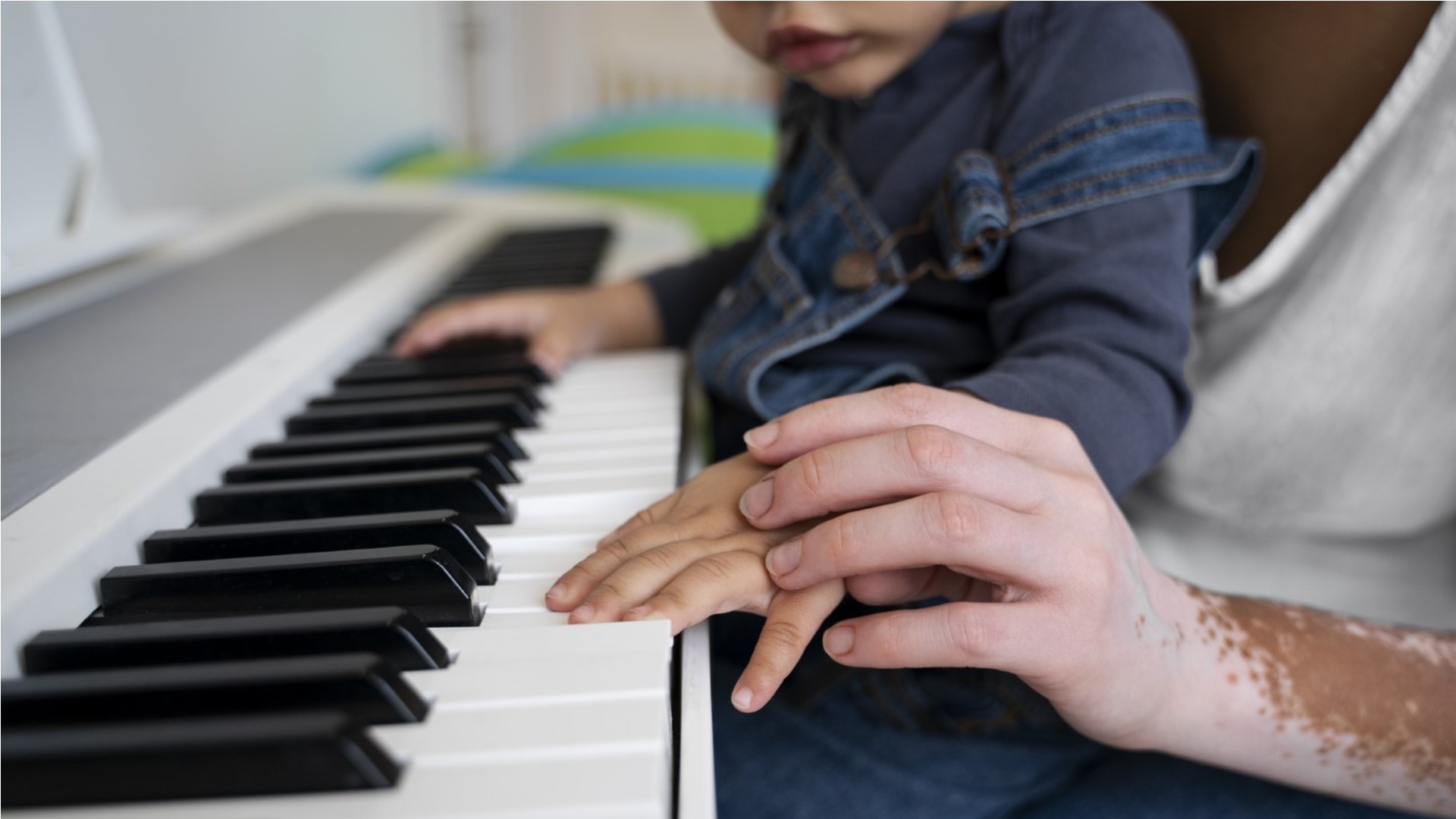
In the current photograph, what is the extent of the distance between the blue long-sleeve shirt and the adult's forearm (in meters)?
0.13

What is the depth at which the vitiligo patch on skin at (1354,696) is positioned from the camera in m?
0.66

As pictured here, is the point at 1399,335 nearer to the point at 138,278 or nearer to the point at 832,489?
the point at 832,489

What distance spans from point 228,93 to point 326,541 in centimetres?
168

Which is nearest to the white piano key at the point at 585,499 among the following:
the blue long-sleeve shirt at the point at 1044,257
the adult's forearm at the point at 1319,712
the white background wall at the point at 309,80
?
the blue long-sleeve shirt at the point at 1044,257

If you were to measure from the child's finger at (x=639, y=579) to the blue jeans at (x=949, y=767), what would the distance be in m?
0.28

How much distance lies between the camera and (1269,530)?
846 millimetres

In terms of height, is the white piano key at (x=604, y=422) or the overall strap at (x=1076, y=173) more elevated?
the overall strap at (x=1076, y=173)

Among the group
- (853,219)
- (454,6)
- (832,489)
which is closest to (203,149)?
(853,219)

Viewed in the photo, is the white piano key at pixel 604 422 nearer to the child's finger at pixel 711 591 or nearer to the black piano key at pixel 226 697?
the child's finger at pixel 711 591

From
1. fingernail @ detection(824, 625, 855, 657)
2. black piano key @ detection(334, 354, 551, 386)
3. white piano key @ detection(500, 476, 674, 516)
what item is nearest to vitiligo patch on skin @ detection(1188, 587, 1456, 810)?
fingernail @ detection(824, 625, 855, 657)

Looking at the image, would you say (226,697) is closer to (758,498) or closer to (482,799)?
(482,799)

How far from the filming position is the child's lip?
0.79 m

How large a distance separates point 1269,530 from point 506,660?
2.22ft

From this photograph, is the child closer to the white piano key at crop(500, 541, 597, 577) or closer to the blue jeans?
the white piano key at crop(500, 541, 597, 577)
